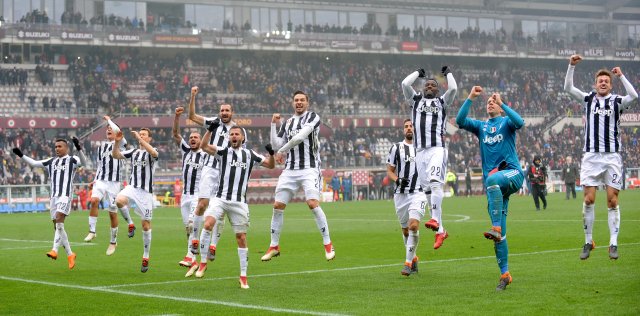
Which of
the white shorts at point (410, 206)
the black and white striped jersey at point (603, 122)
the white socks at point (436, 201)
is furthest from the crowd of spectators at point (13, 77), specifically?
the black and white striped jersey at point (603, 122)

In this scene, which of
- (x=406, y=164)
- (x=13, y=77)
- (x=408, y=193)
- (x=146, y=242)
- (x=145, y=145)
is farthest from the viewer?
(x=13, y=77)

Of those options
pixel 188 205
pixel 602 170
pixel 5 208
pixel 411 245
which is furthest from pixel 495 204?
pixel 5 208

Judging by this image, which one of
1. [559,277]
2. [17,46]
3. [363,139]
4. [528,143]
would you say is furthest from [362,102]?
[559,277]

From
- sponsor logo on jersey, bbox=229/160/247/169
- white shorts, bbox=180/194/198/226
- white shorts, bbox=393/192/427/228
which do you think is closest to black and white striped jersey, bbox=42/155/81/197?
white shorts, bbox=180/194/198/226

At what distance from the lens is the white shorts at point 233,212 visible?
48.5 ft

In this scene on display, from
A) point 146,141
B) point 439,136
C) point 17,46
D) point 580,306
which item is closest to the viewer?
point 580,306

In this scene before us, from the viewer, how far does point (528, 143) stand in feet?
250

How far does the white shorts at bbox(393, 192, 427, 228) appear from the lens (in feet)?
52.1

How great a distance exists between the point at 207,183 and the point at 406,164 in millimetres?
4798

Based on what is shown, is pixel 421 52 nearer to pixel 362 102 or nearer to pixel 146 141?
pixel 362 102

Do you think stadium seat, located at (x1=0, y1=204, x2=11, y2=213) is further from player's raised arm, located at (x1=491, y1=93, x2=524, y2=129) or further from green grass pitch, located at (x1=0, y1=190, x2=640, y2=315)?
player's raised arm, located at (x1=491, y1=93, x2=524, y2=129)

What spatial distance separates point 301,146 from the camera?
55.4ft

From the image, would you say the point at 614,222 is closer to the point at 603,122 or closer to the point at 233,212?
the point at 603,122

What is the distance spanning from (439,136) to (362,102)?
6180cm
